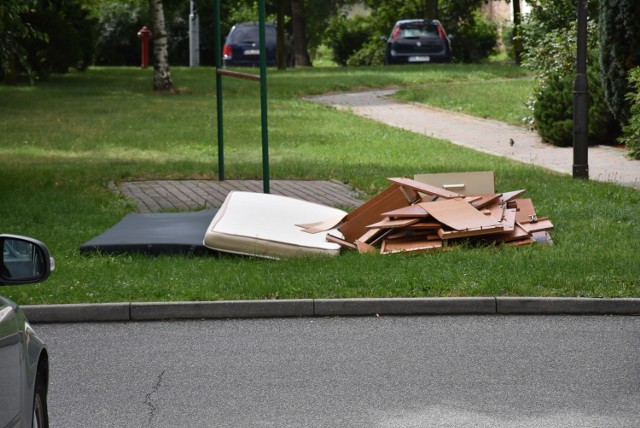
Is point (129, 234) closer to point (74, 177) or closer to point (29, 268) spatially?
point (74, 177)

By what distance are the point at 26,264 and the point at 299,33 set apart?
47501 millimetres

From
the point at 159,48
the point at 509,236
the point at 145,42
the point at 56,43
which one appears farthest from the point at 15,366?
the point at 145,42

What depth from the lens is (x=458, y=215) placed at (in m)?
10.9

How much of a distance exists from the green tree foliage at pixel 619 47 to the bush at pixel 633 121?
18 cm

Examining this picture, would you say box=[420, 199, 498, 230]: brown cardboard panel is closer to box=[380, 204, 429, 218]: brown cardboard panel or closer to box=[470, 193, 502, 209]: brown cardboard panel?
box=[380, 204, 429, 218]: brown cardboard panel

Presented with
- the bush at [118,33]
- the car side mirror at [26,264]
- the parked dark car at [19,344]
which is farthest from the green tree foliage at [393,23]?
the car side mirror at [26,264]

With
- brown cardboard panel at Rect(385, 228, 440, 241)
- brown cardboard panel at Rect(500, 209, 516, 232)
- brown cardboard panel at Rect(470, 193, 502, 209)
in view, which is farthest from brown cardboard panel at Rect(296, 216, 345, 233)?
brown cardboard panel at Rect(500, 209, 516, 232)

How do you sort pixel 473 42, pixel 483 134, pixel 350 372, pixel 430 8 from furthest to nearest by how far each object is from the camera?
1. pixel 473 42
2. pixel 430 8
3. pixel 483 134
4. pixel 350 372

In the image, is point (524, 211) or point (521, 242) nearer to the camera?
point (521, 242)

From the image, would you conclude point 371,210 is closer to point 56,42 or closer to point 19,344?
point 19,344

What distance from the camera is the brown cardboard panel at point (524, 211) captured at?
38.0 ft

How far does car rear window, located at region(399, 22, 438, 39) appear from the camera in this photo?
44969 mm

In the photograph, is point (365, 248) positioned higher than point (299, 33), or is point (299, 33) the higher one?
point (299, 33)

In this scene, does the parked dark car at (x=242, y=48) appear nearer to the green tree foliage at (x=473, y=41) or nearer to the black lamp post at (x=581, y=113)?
the green tree foliage at (x=473, y=41)
